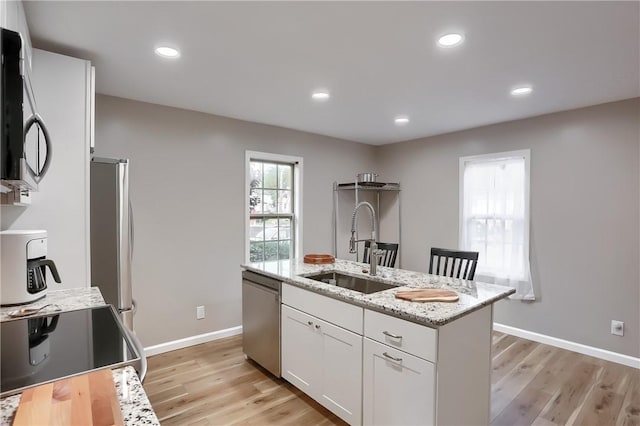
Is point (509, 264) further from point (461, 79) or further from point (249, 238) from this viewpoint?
point (249, 238)

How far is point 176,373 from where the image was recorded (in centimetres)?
286

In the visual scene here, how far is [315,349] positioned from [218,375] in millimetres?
1076

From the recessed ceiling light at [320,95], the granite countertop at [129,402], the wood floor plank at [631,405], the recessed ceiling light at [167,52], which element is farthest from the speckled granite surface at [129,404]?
the wood floor plank at [631,405]

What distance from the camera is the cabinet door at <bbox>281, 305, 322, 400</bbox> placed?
7.55 ft

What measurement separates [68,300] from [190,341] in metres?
1.95

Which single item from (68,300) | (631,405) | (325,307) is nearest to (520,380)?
(631,405)

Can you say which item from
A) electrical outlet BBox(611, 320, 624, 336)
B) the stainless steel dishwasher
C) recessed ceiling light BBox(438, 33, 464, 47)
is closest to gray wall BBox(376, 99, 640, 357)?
electrical outlet BBox(611, 320, 624, 336)

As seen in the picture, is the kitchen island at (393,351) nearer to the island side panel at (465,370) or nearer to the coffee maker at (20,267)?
the island side panel at (465,370)

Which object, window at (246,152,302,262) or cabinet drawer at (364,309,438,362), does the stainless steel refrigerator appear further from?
cabinet drawer at (364,309,438,362)

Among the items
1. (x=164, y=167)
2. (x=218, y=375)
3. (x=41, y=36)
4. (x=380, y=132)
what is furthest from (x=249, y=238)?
(x=41, y=36)

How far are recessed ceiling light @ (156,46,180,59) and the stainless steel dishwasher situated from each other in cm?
175

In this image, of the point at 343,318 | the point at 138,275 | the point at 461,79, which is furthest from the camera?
the point at 138,275

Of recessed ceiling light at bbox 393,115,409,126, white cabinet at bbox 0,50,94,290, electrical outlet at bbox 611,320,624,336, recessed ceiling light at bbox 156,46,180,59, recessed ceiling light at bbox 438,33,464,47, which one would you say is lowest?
electrical outlet at bbox 611,320,624,336

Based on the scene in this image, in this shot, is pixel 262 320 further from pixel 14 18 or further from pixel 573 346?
pixel 573 346
